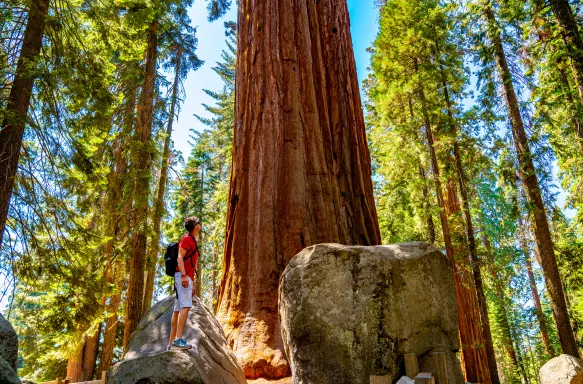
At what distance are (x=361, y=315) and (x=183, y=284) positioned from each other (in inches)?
71.8

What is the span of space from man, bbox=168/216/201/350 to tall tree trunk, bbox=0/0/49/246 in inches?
187

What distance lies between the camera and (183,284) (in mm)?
3865

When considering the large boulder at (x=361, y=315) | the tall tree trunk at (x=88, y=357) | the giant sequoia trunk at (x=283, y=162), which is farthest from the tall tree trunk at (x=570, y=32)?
the tall tree trunk at (x=88, y=357)

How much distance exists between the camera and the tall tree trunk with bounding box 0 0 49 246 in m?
6.87

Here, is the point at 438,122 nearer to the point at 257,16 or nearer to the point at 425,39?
the point at 425,39

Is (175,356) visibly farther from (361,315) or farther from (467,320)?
(467,320)

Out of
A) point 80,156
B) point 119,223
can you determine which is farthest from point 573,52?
point 119,223

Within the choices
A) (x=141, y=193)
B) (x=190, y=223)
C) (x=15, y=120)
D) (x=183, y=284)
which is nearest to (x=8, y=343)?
(x=183, y=284)

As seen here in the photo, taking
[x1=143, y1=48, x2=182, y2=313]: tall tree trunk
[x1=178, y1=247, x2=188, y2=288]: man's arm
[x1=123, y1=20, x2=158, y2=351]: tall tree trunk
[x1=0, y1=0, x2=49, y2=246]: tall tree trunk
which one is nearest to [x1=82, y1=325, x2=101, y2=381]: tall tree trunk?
[x1=143, y1=48, x2=182, y2=313]: tall tree trunk

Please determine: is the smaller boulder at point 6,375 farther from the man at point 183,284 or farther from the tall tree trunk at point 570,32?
the tall tree trunk at point 570,32

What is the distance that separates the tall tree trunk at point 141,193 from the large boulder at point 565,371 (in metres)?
10.3

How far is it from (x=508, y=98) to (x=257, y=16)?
809 centimetres

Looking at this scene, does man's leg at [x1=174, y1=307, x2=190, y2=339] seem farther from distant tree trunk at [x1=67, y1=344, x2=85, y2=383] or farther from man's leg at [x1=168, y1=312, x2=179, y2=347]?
distant tree trunk at [x1=67, y1=344, x2=85, y2=383]

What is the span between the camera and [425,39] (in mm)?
11961
